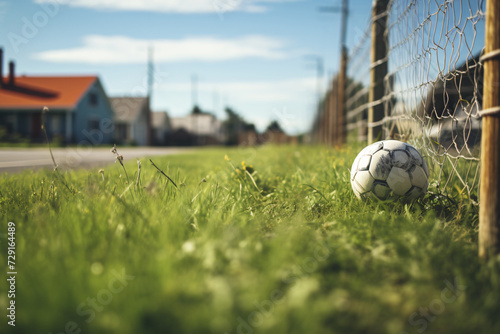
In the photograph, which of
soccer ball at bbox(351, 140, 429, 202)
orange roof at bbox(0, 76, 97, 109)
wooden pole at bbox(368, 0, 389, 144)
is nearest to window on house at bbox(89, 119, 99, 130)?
orange roof at bbox(0, 76, 97, 109)

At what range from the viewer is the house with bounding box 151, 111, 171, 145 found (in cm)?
5006

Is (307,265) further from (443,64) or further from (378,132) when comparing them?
(378,132)

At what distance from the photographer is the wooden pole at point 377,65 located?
4797mm

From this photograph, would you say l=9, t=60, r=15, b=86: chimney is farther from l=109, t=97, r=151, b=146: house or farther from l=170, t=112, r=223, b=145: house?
l=170, t=112, r=223, b=145: house

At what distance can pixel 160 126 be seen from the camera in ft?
171

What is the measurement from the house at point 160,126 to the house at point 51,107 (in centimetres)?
1666

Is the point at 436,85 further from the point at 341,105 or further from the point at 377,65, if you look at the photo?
the point at 341,105

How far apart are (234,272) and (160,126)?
171 feet

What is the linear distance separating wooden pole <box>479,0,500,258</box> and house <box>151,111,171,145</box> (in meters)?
48.6

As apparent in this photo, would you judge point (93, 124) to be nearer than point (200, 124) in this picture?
Yes

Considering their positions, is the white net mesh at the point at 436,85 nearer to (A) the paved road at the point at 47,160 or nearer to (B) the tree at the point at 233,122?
(A) the paved road at the point at 47,160

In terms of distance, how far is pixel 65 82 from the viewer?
105ft

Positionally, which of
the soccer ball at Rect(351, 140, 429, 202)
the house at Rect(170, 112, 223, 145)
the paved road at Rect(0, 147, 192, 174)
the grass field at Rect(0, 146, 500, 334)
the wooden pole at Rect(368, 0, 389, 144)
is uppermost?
the house at Rect(170, 112, 223, 145)

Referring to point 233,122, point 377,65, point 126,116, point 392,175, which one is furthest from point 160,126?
point 392,175
